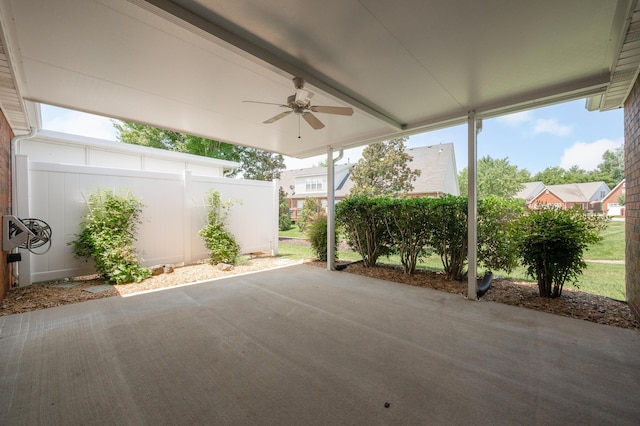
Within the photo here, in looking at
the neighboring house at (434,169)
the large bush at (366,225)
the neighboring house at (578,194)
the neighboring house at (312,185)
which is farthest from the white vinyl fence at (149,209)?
the neighboring house at (312,185)

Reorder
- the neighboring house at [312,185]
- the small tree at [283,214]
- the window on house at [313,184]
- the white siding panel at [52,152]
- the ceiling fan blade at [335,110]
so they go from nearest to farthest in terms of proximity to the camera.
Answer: the ceiling fan blade at [335,110] → the white siding panel at [52,152] → the small tree at [283,214] → the neighboring house at [312,185] → the window on house at [313,184]

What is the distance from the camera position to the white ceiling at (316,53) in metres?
2.04

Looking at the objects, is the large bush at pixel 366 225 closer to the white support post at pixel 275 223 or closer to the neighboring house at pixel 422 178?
the white support post at pixel 275 223

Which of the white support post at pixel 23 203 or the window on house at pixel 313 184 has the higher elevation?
the window on house at pixel 313 184

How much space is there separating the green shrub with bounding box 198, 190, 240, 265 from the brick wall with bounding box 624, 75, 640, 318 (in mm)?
6668

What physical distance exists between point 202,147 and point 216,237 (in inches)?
425

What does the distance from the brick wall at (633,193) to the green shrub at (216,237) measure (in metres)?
6.67

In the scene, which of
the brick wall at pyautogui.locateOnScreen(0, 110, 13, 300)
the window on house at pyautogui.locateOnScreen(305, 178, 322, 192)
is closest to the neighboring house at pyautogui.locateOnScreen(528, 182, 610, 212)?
the brick wall at pyautogui.locateOnScreen(0, 110, 13, 300)

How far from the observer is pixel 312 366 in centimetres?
221

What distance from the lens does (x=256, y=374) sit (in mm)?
2098

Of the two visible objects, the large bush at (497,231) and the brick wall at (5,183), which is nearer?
the brick wall at (5,183)

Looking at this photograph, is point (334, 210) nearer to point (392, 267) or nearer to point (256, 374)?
point (392, 267)

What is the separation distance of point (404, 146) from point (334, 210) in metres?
8.71

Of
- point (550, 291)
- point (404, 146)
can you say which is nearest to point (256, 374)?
point (550, 291)
